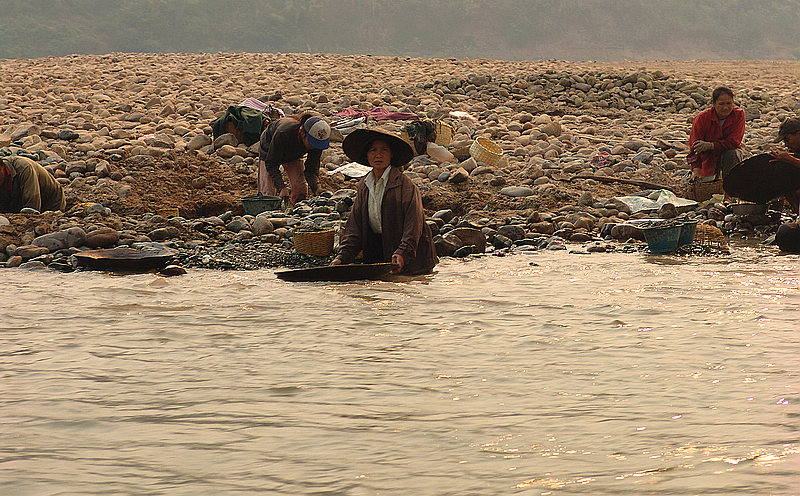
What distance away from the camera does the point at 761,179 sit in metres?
6.70

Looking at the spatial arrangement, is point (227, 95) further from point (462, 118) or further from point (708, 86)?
point (708, 86)

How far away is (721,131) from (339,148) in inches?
177

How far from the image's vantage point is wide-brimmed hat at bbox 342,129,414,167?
5.18 metres

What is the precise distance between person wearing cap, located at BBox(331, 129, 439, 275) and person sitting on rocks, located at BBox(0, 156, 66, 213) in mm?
3474

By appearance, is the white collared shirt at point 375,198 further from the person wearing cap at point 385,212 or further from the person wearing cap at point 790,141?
the person wearing cap at point 790,141

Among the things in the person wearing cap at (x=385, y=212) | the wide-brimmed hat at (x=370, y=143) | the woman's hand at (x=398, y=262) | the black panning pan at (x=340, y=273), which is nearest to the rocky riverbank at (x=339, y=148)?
the person wearing cap at (x=385, y=212)

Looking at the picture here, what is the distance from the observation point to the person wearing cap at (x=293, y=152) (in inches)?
290

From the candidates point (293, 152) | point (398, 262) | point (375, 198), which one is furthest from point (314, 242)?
point (293, 152)

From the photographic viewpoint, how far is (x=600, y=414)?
2674 millimetres

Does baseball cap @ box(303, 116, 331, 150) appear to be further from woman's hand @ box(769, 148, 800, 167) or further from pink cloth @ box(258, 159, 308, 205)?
woman's hand @ box(769, 148, 800, 167)

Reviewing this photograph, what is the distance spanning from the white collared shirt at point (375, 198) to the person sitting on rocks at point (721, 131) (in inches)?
135

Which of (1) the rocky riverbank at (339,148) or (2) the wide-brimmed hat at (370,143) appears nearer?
(2) the wide-brimmed hat at (370,143)

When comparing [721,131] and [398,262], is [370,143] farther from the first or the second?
[721,131]

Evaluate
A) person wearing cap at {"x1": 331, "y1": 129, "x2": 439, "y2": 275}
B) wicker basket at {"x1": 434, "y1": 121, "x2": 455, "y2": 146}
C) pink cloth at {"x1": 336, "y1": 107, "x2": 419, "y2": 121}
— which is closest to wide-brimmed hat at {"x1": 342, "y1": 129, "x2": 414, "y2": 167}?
person wearing cap at {"x1": 331, "y1": 129, "x2": 439, "y2": 275}
